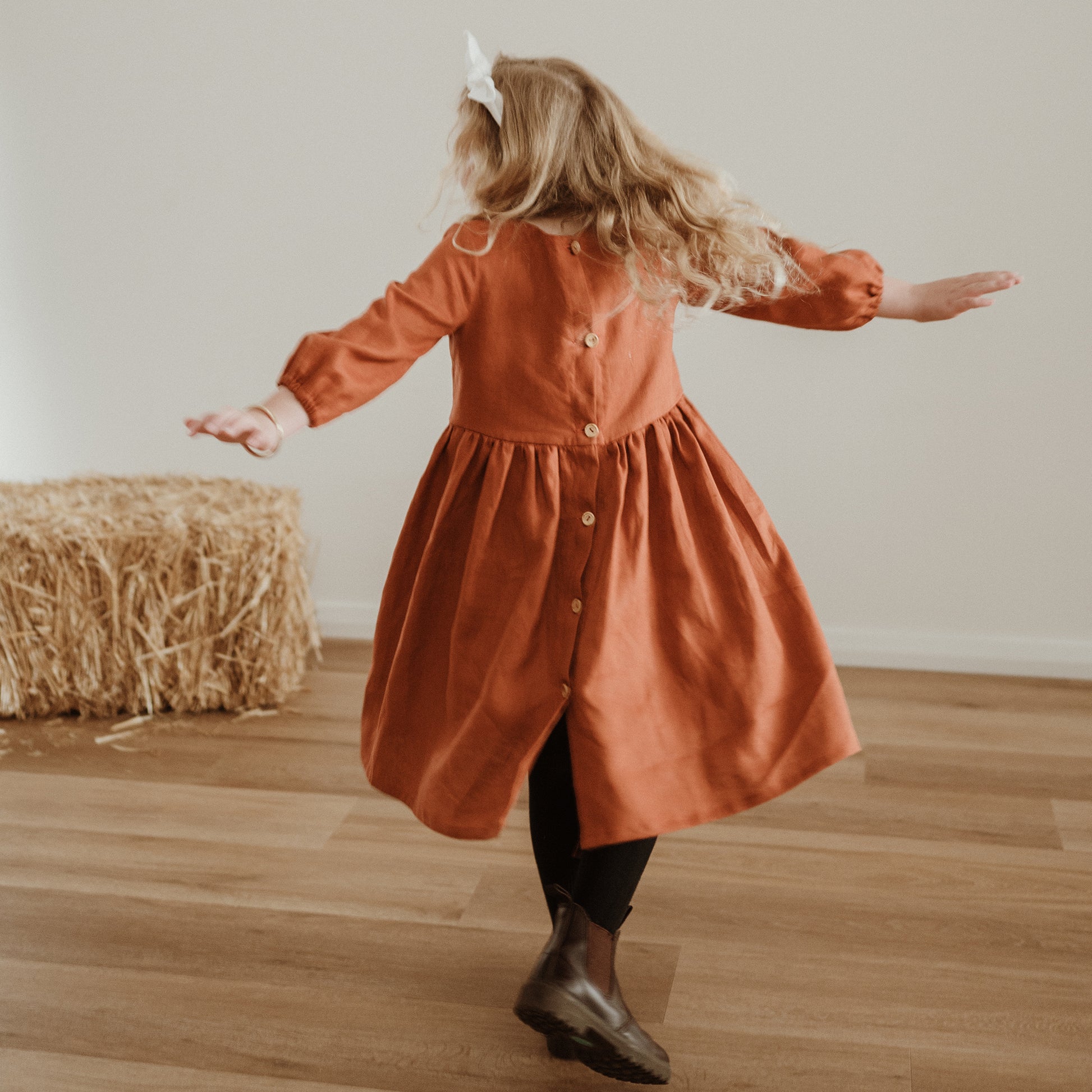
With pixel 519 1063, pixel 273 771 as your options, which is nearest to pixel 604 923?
pixel 519 1063

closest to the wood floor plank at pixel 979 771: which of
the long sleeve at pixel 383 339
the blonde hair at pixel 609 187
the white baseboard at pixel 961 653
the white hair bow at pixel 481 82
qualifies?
the white baseboard at pixel 961 653

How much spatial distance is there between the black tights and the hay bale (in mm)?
1088

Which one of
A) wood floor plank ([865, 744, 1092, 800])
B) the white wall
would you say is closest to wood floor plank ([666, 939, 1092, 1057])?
wood floor plank ([865, 744, 1092, 800])

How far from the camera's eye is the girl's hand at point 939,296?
1304 mm

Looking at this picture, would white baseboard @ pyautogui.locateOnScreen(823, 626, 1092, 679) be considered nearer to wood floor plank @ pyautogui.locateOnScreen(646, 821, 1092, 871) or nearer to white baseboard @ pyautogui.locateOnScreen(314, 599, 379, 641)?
wood floor plank @ pyautogui.locateOnScreen(646, 821, 1092, 871)

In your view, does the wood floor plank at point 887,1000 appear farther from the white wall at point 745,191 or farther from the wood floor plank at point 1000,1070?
the white wall at point 745,191

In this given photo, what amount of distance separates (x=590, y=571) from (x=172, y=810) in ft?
3.58

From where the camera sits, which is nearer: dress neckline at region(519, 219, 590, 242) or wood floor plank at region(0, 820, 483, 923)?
dress neckline at region(519, 219, 590, 242)

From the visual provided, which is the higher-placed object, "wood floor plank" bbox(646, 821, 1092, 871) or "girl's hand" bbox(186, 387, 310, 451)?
"girl's hand" bbox(186, 387, 310, 451)

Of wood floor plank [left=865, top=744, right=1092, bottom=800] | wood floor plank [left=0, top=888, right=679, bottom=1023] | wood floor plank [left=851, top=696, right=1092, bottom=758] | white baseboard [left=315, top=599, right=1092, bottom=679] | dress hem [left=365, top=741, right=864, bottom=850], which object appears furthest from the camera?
white baseboard [left=315, top=599, right=1092, bottom=679]

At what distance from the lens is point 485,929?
1610 millimetres

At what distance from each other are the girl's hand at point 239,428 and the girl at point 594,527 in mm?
60

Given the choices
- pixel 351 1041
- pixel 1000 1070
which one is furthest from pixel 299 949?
pixel 1000 1070

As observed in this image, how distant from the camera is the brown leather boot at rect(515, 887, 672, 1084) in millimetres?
1205
